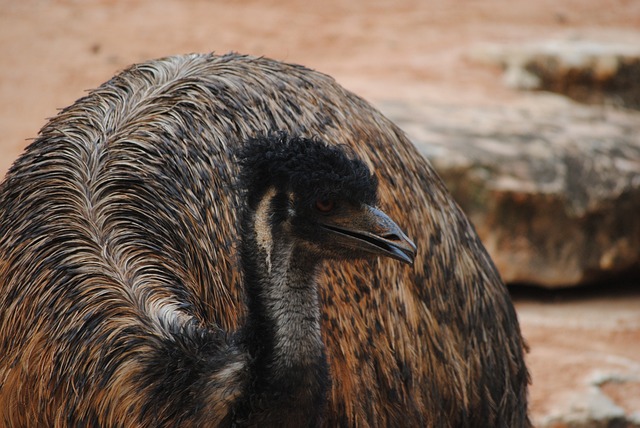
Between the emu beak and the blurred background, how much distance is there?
3280mm

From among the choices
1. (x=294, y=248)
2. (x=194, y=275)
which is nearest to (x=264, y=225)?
(x=294, y=248)

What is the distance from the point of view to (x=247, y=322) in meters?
2.74

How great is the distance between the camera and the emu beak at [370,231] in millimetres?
2861

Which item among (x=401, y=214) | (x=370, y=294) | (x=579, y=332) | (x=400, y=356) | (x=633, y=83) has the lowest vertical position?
(x=579, y=332)

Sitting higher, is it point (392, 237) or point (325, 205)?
point (325, 205)

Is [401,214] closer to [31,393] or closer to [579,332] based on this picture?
[31,393]

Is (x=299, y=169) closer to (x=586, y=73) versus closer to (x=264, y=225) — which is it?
(x=264, y=225)

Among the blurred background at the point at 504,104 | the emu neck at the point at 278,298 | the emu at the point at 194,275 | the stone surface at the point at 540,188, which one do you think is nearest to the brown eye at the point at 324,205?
the emu neck at the point at 278,298

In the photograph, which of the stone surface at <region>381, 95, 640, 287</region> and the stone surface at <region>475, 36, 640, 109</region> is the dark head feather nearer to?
the stone surface at <region>381, 95, 640, 287</region>

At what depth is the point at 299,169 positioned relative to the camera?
2.71 metres

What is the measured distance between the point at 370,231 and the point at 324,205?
0.55ft

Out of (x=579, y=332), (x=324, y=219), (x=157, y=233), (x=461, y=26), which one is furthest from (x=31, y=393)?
(x=461, y=26)

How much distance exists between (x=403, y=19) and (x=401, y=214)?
10391 mm

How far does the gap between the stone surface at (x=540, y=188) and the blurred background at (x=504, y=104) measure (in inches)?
0.5
